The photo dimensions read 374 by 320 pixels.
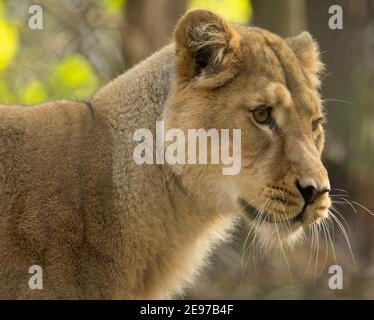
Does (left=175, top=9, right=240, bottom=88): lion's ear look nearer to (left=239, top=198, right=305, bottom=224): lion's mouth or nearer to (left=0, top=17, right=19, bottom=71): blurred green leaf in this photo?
(left=239, top=198, right=305, bottom=224): lion's mouth

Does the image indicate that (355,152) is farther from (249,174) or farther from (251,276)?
(249,174)

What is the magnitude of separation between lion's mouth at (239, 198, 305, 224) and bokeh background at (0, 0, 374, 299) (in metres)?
1.73

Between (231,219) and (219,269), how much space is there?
3704 millimetres

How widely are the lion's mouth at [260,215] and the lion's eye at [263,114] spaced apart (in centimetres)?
47

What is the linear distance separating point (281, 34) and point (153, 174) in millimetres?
5643

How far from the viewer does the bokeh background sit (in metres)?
8.82

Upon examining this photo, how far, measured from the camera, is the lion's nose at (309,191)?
5.02 m

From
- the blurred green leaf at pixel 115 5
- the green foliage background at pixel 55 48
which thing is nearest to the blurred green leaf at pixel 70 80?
the green foliage background at pixel 55 48

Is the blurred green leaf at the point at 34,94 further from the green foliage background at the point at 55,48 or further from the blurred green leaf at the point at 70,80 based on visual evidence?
the blurred green leaf at the point at 70,80

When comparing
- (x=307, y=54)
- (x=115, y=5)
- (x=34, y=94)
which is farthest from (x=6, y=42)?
(x=307, y=54)

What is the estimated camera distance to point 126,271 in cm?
509

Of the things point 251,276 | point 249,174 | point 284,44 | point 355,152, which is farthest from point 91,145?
point 355,152

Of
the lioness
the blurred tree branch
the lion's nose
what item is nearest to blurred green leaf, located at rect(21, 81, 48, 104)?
the blurred tree branch

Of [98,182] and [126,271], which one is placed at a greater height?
[98,182]
